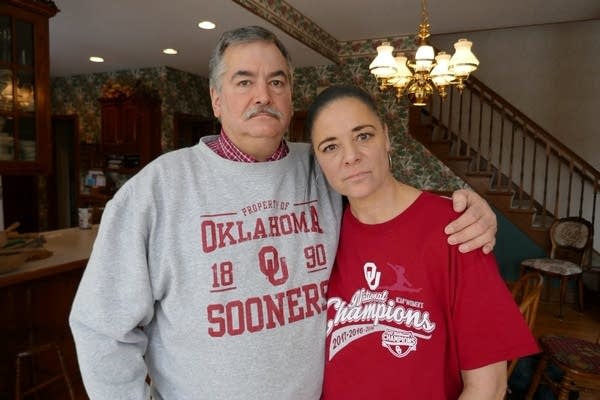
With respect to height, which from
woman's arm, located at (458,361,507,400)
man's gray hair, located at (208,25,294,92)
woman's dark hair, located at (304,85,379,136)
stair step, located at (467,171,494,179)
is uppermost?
man's gray hair, located at (208,25,294,92)

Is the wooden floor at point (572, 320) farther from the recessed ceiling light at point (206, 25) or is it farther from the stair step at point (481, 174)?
the recessed ceiling light at point (206, 25)

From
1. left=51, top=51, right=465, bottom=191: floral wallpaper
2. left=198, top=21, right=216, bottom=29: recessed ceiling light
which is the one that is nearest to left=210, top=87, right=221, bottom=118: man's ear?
left=198, top=21, right=216, bottom=29: recessed ceiling light

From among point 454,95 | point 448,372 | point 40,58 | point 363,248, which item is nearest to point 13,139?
point 40,58

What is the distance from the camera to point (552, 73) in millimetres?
6137

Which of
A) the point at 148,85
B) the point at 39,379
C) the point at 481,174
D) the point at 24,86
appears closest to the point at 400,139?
the point at 481,174

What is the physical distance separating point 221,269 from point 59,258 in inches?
90.3

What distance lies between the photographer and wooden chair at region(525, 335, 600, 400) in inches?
83.4

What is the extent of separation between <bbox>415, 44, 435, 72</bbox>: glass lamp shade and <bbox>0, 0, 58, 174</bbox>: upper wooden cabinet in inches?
121

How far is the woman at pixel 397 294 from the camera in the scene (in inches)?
39.6

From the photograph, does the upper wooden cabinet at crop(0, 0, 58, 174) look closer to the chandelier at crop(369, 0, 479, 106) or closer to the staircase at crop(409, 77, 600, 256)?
the chandelier at crop(369, 0, 479, 106)

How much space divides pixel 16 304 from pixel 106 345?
1896 millimetres

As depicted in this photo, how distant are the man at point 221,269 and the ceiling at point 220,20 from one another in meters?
3.14

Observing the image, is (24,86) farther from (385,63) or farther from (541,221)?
(541,221)

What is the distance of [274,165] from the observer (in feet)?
4.01
